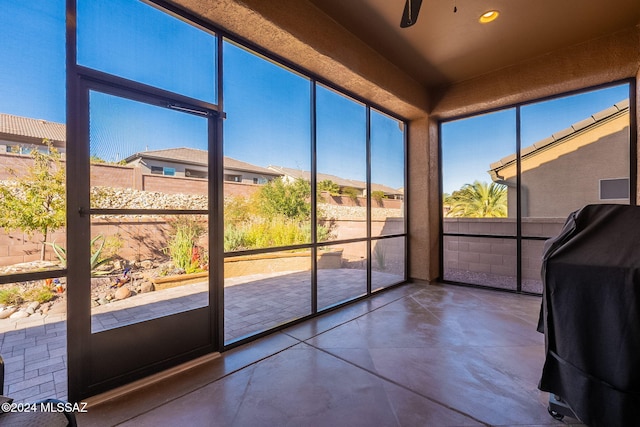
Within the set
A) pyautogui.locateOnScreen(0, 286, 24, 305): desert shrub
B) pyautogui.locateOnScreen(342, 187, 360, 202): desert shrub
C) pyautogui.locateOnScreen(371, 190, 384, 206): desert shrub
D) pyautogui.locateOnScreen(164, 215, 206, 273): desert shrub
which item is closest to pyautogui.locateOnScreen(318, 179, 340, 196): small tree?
pyautogui.locateOnScreen(342, 187, 360, 202): desert shrub

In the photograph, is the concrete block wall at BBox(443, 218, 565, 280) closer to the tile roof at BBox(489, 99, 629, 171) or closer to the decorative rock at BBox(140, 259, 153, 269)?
the tile roof at BBox(489, 99, 629, 171)

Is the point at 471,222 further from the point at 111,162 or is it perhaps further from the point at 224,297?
the point at 111,162

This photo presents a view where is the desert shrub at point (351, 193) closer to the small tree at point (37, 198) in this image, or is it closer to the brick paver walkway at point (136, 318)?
the brick paver walkway at point (136, 318)

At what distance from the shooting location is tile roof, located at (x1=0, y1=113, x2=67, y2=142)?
67.9 inches

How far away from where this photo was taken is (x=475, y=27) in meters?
3.29

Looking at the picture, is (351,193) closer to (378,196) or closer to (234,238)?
(378,196)

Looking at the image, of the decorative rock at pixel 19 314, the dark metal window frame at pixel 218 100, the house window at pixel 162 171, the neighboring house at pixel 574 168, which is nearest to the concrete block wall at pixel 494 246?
the neighboring house at pixel 574 168

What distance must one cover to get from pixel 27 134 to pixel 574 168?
613 centimetres

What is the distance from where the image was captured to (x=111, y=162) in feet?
6.93

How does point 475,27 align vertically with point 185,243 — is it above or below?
above

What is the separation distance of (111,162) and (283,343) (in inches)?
87.0

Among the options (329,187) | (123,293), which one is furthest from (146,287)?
(329,187)

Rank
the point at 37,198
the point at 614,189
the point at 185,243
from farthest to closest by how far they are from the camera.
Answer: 1. the point at 614,189
2. the point at 185,243
3. the point at 37,198

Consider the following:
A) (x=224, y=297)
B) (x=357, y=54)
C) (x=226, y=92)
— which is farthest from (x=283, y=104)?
(x=224, y=297)
